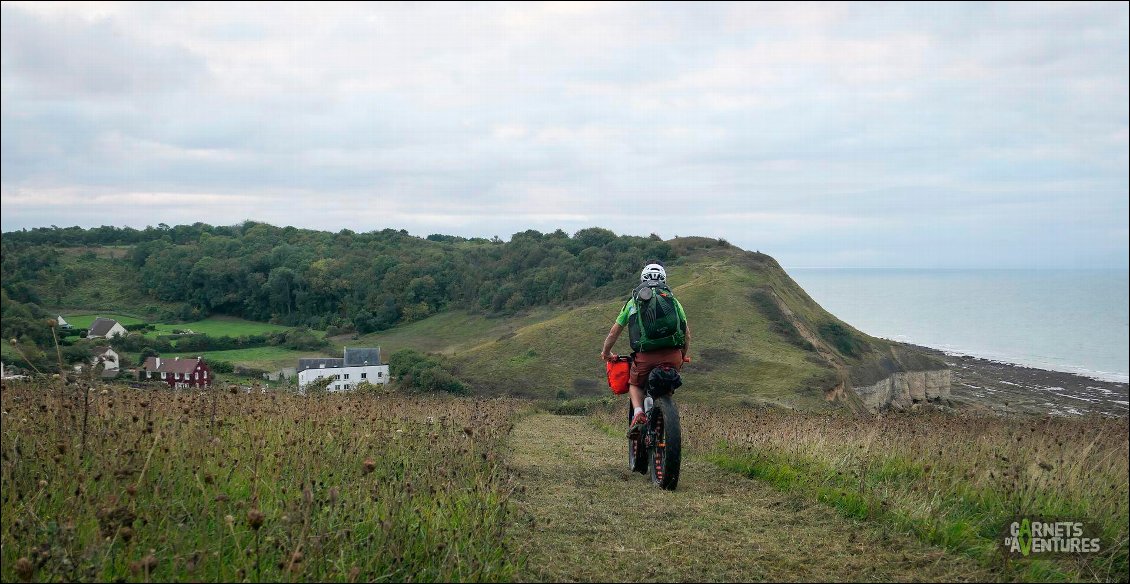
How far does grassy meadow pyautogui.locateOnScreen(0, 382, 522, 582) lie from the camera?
11.5ft

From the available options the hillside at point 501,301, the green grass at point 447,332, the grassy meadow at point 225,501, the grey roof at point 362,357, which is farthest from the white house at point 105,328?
the green grass at point 447,332

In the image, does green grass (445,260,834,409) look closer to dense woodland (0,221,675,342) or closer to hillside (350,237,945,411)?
hillside (350,237,945,411)

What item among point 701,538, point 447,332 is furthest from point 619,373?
point 447,332

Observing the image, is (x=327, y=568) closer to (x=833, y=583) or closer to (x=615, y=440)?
(x=833, y=583)

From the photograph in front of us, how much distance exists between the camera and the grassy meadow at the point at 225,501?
11.5 ft

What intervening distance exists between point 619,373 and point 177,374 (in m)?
22.2

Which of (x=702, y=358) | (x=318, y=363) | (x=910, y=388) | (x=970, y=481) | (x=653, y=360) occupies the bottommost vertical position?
(x=910, y=388)

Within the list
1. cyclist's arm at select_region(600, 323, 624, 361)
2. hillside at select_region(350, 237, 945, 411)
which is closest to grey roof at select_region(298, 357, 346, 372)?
hillside at select_region(350, 237, 945, 411)

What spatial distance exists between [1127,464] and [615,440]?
8.05 meters

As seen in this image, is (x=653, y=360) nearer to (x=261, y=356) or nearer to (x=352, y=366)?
(x=352, y=366)

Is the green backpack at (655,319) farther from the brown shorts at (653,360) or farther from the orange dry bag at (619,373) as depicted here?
the orange dry bag at (619,373)

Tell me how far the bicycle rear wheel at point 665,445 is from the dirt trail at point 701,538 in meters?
0.15

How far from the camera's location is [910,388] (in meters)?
58.5

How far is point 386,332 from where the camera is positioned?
86.4 metres
